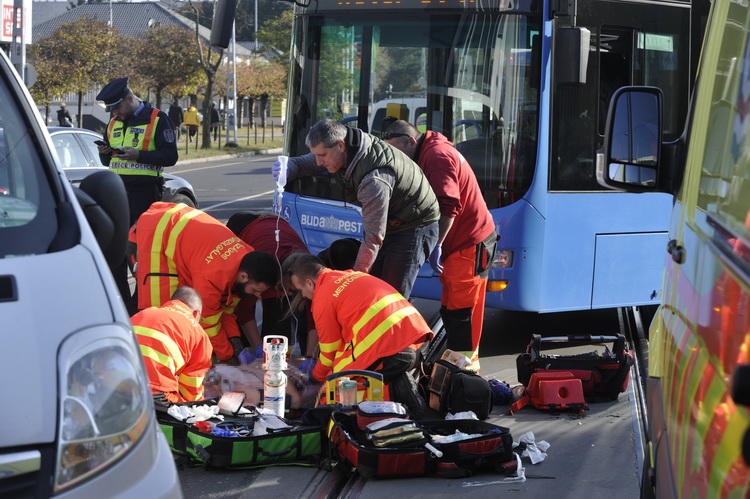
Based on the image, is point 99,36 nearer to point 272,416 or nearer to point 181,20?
point 272,416

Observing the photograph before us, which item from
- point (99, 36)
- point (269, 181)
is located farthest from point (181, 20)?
point (269, 181)

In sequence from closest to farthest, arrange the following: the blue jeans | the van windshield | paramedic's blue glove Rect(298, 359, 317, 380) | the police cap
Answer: the van windshield → paramedic's blue glove Rect(298, 359, 317, 380) → the blue jeans → the police cap

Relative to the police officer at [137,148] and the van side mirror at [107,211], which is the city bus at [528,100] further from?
the van side mirror at [107,211]

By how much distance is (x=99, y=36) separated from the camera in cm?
3800

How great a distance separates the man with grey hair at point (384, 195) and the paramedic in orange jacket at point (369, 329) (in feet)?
1.54

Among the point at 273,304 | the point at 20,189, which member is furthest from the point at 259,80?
the point at 20,189

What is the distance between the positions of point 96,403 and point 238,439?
2.63m

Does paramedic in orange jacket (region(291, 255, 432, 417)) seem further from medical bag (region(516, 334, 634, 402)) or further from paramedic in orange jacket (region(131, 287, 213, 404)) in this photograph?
medical bag (region(516, 334, 634, 402))

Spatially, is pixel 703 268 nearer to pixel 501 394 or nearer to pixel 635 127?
pixel 635 127

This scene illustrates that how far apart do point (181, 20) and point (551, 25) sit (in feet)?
266

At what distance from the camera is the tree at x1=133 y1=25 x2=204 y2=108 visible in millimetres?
43812

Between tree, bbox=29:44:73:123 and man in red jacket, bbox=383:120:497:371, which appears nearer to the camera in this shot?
man in red jacket, bbox=383:120:497:371

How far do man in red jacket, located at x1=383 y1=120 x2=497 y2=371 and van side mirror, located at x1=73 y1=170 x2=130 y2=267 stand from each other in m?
3.65

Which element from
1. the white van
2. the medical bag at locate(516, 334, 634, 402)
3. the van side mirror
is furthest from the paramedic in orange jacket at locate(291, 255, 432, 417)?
the white van
